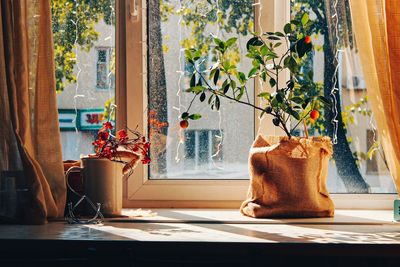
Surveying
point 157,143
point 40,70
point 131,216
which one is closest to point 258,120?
point 157,143

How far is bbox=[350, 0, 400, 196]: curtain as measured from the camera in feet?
7.59

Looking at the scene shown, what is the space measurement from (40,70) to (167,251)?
0.86 metres

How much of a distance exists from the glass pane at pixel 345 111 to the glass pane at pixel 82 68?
0.75 meters

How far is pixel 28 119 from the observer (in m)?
2.34

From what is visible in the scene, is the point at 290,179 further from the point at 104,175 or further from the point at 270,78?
the point at 104,175

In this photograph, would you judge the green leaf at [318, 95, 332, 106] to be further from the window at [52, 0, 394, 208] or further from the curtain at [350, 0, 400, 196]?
the window at [52, 0, 394, 208]

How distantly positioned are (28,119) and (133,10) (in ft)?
1.99

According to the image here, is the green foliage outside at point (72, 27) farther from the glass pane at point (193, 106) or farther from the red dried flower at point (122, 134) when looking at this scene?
the red dried flower at point (122, 134)

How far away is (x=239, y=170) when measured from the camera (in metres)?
2.67

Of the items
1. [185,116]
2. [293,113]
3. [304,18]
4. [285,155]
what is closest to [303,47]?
[304,18]

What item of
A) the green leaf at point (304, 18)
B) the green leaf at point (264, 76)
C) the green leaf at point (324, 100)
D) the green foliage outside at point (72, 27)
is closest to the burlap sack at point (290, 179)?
the green leaf at point (324, 100)

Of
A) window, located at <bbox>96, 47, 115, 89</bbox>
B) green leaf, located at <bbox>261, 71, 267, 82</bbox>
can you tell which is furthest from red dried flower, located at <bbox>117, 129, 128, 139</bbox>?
green leaf, located at <bbox>261, 71, 267, 82</bbox>

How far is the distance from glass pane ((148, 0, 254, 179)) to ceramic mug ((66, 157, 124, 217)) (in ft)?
1.05

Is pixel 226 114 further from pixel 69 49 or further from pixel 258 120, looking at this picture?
pixel 69 49
